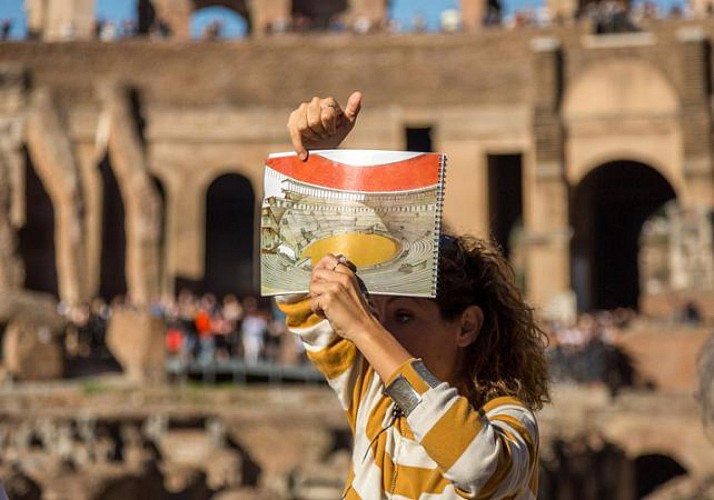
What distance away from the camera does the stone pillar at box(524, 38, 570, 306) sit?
28.7 meters

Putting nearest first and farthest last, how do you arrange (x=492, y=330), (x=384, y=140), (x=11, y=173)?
1. (x=492, y=330)
2. (x=11, y=173)
3. (x=384, y=140)

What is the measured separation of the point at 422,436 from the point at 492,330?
0.59 meters

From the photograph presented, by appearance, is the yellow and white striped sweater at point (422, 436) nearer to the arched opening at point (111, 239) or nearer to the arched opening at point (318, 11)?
the arched opening at point (111, 239)

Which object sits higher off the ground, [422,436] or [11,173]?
[11,173]

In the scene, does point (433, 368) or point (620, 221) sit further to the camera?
Answer: point (620, 221)

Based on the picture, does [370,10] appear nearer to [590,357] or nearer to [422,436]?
[590,357]

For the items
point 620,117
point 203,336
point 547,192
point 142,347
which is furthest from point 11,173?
point 620,117

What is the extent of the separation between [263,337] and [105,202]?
34.0ft

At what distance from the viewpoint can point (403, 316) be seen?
2861 millimetres

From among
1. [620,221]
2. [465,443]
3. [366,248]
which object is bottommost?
[465,443]

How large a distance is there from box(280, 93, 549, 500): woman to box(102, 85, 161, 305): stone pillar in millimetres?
24902

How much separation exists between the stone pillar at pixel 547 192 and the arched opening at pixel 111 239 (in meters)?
9.93

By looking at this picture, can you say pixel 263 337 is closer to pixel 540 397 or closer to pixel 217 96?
pixel 217 96

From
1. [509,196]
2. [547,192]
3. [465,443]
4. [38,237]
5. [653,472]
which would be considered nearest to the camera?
[465,443]
